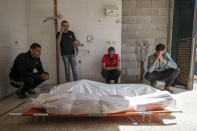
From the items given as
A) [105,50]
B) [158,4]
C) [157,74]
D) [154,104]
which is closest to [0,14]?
[105,50]

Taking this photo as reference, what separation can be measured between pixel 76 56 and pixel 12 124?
2.16m

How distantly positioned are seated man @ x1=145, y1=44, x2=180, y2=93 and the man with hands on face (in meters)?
1.68

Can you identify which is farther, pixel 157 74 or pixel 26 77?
pixel 157 74

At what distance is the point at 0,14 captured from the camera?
2.50 meters

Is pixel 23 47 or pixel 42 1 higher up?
pixel 42 1

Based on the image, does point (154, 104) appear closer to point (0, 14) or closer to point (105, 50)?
point (105, 50)

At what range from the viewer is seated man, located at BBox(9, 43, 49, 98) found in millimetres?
2396

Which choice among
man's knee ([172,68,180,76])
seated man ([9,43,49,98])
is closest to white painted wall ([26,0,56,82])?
seated man ([9,43,49,98])

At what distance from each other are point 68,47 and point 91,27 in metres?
0.80

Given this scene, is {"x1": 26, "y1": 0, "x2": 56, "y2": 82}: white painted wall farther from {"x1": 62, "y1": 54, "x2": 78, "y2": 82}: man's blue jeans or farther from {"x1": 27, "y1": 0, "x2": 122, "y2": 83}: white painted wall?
{"x1": 62, "y1": 54, "x2": 78, "y2": 82}: man's blue jeans

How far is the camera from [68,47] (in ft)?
10.5

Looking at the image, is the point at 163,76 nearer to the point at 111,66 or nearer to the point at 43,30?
the point at 111,66

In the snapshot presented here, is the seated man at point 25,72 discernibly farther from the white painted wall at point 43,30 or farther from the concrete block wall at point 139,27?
the concrete block wall at point 139,27

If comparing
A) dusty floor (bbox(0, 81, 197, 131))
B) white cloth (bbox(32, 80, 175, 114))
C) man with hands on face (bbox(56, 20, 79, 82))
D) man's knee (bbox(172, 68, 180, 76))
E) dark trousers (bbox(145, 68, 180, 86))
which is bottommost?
dusty floor (bbox(0, 81, 197, 131))
